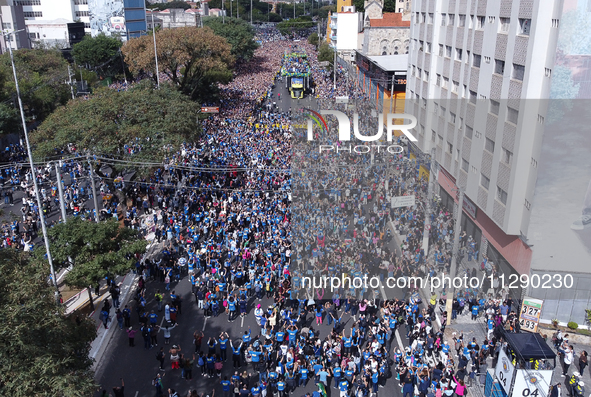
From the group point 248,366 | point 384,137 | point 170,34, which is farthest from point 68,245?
point 170,34

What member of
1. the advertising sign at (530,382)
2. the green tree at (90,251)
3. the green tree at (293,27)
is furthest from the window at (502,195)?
the green tree at (293,27)

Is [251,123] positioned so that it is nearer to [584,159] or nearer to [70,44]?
[584,159]

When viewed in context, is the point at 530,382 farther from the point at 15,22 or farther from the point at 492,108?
the point at 15,22

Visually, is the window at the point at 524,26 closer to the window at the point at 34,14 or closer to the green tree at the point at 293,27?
the window at the point at 34,14

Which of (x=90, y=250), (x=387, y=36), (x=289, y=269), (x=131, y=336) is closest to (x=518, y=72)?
(x=289, y=269)

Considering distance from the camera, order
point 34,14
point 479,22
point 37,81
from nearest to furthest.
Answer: point 479,22 < point 37,81 < point 34,14

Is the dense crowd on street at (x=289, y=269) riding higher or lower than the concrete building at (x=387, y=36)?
lower

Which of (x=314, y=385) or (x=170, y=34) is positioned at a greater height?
(x=170, y=34)
